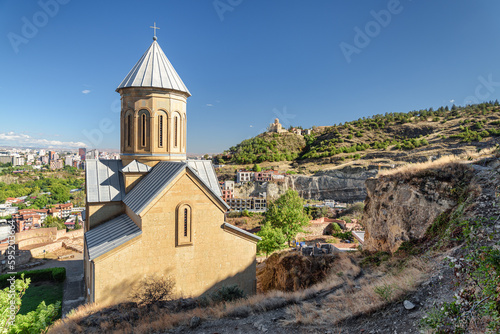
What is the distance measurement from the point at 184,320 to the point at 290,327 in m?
2.26

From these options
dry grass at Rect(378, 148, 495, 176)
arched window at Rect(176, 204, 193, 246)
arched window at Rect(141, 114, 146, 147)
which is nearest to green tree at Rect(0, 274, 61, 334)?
arched window at Rect(176, 204, 193, 246)

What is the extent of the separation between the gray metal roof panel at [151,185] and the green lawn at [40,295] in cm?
682

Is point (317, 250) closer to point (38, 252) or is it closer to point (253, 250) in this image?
point (253, 250)

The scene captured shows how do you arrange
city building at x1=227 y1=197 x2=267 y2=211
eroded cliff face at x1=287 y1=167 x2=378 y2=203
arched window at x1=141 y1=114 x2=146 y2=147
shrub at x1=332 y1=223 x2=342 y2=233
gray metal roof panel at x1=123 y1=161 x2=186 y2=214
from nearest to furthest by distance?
gray metal roof panel at x1=123 y1=161 x2=186 y2=214, arched window at x1=141 y1=114 x2=146 y2=147, shrub at x1=332 y1=223 x2=342 y2=233, city building at x1=227 y1=197 x2=267 y2=211, eroded cliff face at x1=287 y1=167 x2=378 y2=203

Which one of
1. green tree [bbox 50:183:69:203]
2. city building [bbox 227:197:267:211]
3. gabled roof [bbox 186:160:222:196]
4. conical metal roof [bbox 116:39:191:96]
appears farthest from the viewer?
green tree [bbox 50:183:69:203]

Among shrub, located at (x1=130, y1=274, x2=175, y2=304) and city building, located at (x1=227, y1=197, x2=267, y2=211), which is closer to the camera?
shrub, located at (x1=130, y1=274, x2=175, y2=304)

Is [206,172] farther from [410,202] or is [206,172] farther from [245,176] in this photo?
[245,176]

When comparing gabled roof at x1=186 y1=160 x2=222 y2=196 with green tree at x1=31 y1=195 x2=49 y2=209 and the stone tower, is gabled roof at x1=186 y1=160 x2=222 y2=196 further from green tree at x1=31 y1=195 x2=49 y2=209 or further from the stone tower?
green tree at x1=31 y1=195 x2=49 y2=209

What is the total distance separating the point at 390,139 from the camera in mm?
61844

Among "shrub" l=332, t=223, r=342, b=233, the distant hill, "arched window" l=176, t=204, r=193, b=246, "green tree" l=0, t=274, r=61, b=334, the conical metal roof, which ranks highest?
the distant hill

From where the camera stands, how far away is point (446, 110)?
228 ft

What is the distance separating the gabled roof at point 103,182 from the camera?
941 cm

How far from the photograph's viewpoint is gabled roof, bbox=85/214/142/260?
23.4 feet

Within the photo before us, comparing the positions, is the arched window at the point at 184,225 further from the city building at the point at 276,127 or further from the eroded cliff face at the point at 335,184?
the city building at the point at 276,127
